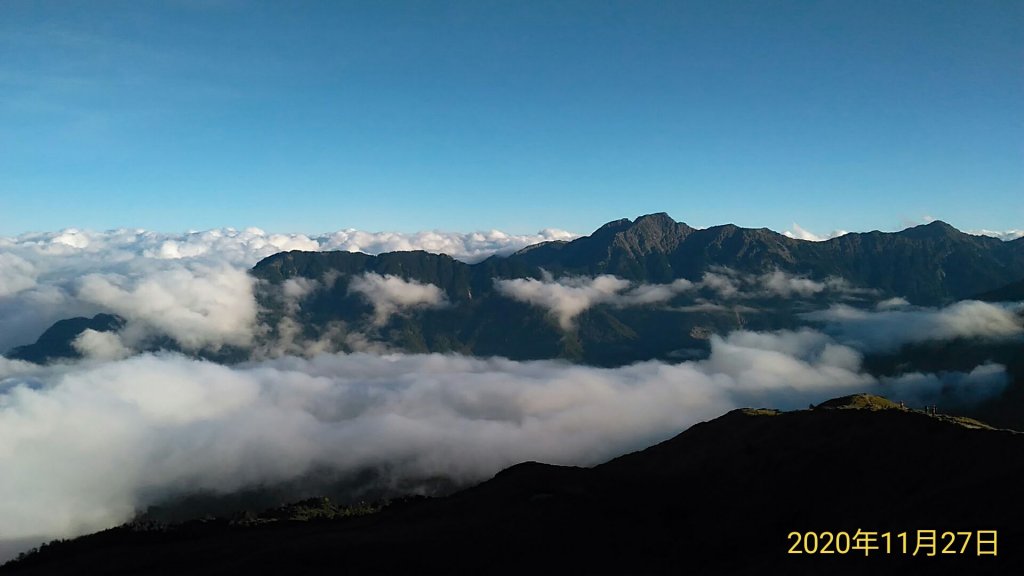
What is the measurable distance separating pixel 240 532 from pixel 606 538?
218ft

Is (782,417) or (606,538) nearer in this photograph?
(606,538)

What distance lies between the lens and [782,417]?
106m

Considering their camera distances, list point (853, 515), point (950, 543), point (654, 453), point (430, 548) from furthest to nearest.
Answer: point (654, 453), point (430, 548), point (853, 515), point (950, 543)

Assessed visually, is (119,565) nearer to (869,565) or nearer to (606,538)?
(606,538)

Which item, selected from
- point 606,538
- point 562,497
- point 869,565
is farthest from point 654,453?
point 869,565

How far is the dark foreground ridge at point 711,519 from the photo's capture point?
2216 inches

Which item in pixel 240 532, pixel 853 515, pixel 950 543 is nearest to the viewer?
pixel 950 543

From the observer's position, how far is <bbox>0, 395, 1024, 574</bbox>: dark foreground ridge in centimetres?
5628

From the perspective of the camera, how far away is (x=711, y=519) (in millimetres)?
80188

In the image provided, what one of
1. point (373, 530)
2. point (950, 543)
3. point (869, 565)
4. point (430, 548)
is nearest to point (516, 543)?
point (430, 548)

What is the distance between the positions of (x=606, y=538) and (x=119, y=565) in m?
68.0

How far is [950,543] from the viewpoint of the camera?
167 feet

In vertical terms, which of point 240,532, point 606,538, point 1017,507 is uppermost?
point 1017,507

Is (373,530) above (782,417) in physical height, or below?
below
